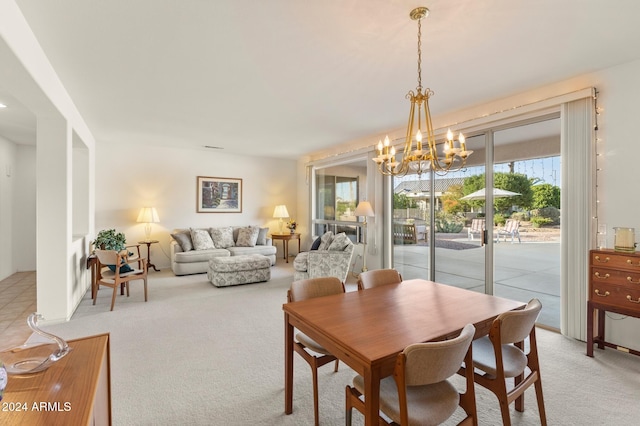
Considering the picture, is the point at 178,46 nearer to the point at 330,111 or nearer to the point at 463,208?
the point at 330,111

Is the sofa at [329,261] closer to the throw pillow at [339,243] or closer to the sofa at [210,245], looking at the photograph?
the throw pillow at [339,243]

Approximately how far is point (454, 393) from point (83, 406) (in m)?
1.54

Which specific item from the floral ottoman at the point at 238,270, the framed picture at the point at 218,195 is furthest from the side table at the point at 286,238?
the floral ottoman at the point at 238,270

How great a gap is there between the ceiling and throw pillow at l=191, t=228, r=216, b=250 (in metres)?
2.73

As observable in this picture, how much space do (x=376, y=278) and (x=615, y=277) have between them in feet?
6.63

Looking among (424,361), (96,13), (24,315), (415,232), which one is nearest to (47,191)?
(24,315)

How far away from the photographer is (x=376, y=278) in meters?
2.66

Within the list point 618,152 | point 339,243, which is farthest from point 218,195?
point 618,152

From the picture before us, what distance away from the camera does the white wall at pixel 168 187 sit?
6098 millimetres

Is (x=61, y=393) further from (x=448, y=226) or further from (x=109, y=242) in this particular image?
(x=448, y=226)

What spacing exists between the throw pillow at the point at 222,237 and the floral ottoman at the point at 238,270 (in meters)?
1.33

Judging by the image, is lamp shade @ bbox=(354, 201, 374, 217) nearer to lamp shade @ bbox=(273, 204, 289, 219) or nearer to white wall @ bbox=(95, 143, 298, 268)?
lamp shade @ bbox=(273, 204, 289, 219)

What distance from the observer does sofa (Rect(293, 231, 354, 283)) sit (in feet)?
16.1

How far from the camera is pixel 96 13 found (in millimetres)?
2045
